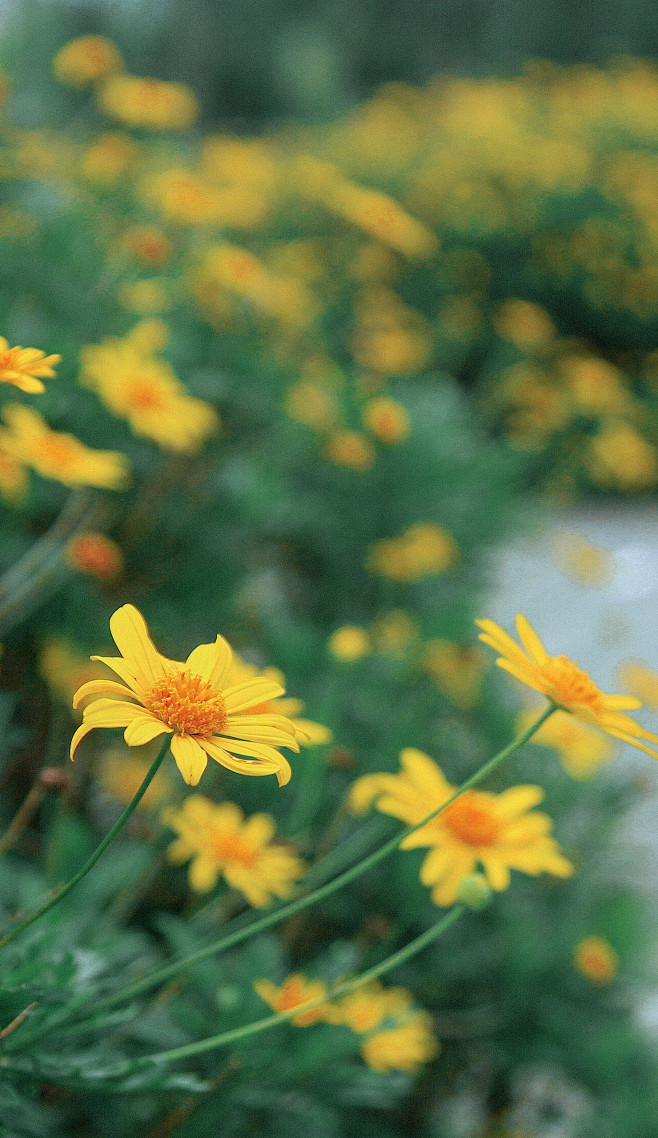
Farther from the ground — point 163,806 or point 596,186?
point 596,186

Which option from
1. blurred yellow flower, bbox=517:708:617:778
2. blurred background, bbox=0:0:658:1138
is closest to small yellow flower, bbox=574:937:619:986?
blurred background, bbox=0:0:658:1138

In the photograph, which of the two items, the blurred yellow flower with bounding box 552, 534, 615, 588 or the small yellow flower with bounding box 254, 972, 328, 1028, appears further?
the blurred yellow flower with bounding box 552, 534, 615, 588

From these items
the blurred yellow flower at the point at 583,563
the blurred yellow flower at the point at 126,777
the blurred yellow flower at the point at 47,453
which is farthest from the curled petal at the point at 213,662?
the blurred yellow flower at the point at 583,563

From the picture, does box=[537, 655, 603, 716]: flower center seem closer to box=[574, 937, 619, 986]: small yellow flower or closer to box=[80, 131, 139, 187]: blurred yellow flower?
box=[574, 937, 619, 986]: small yellow flower

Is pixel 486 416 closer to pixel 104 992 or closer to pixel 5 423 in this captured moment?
pixel 5 423

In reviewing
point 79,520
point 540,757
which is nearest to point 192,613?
point 79,520

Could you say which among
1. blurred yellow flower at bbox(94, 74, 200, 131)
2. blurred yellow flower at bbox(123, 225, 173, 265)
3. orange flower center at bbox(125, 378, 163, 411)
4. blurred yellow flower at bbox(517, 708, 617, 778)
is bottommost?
blurred yellow flower at bbox(517, 708, 617, 778)

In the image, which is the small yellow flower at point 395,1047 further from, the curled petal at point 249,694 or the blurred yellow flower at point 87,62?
the blurred yellow flower at point 87,62
